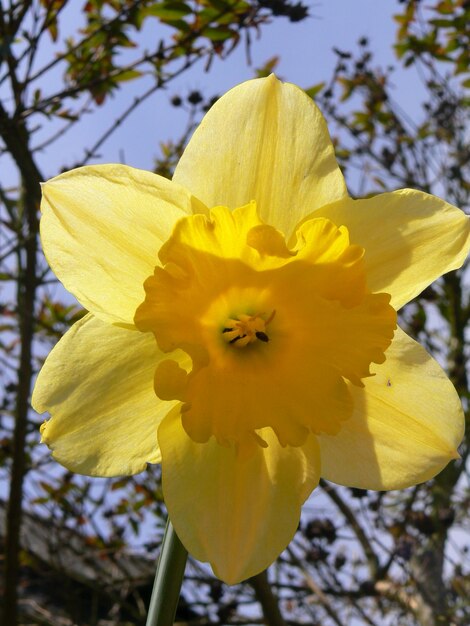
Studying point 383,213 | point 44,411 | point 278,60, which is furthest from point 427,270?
point 278,60

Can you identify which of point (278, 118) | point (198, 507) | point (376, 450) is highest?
point (278, 118)

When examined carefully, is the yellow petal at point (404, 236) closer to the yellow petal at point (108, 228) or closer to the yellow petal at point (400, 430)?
the yellow petal at point (400, 430)

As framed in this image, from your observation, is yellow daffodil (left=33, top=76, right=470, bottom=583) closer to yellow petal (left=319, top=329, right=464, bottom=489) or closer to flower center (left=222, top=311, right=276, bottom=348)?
yellow petal (left=319, top=329, right=464, bottom=489)

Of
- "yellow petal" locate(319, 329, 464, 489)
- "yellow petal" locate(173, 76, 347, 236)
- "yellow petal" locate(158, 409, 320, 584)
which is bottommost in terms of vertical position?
"yellow petal" locate(158, 409, 320, 584)

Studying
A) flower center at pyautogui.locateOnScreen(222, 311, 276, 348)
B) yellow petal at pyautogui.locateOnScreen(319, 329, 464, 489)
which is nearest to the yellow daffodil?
yellow petal at pyautogui.locateOnScreen(319, 329, 464, 489)

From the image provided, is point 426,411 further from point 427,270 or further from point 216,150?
point 216,150
